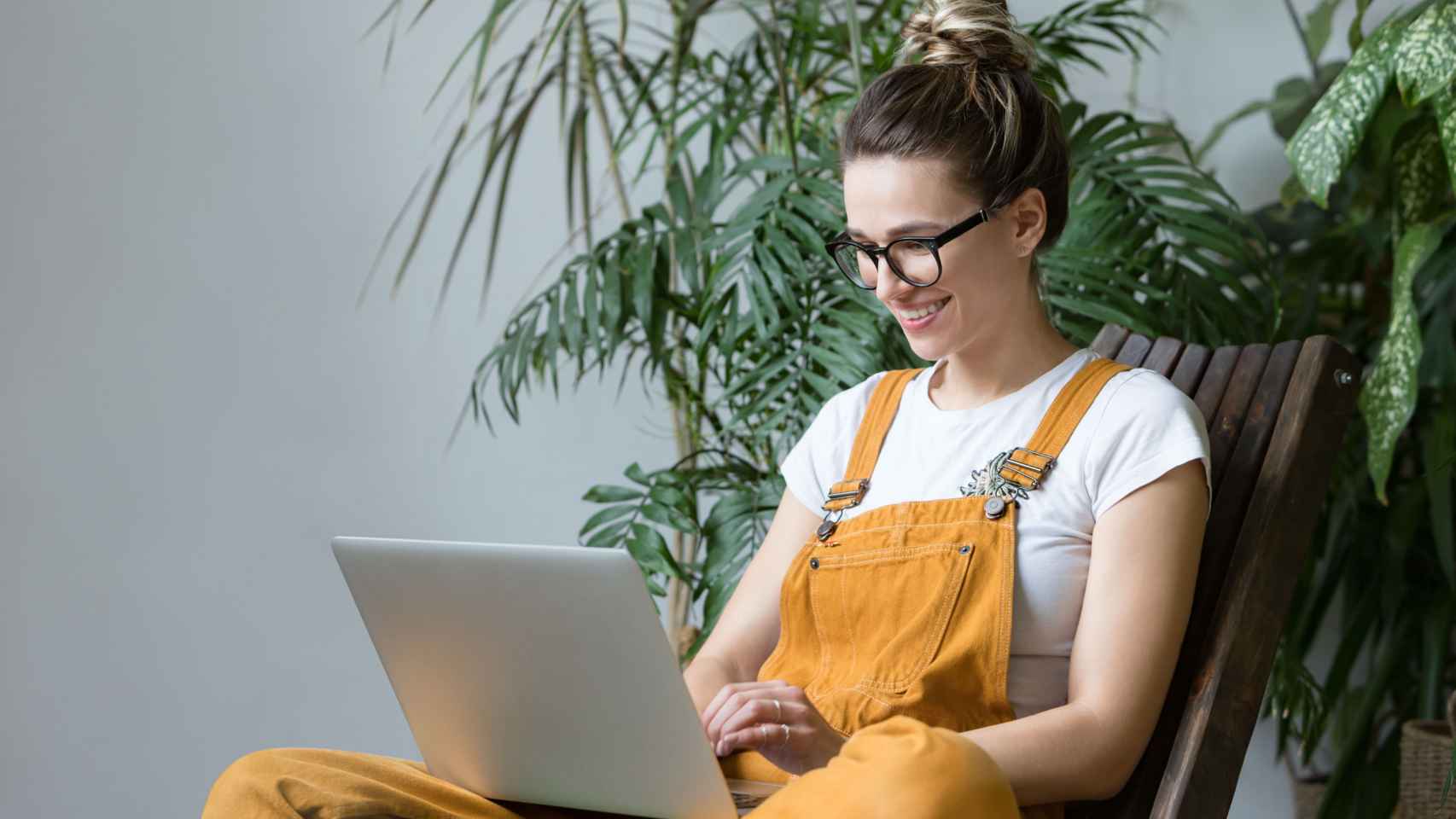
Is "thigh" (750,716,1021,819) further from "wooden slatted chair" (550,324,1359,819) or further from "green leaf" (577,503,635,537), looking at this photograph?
"green leaf" (577,503,635,537)

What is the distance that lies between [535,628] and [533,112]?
79.0 inches

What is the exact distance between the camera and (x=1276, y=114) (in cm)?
264

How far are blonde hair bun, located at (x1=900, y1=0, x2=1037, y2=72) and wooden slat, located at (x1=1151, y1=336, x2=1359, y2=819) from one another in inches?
16.0

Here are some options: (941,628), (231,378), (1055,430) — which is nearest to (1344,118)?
(1055,430)

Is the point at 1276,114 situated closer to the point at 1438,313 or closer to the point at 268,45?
the point at 1438,313

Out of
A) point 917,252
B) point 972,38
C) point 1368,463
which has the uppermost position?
point 972,38

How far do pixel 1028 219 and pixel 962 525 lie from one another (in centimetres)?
31

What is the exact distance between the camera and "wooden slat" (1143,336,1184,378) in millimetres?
1546

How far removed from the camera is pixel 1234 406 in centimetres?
141

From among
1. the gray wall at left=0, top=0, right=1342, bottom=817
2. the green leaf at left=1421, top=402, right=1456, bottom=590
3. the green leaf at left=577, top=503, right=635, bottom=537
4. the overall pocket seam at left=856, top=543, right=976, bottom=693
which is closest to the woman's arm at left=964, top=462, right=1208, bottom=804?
the overall pocket seam at left=856, top=543, right=976, bottom=693

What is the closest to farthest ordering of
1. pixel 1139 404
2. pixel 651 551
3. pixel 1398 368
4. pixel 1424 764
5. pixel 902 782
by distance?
pixel 902 782 < pixel 1139 404 < pixel 1398 368 < pixel 651 551 < pixel 1424 764

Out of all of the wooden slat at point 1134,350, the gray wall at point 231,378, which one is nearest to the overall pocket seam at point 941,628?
the wooden slat at point 1134,350

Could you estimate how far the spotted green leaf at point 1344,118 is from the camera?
1609 mm

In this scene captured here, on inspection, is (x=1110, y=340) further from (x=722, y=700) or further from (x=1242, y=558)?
(x=722, y=700)
